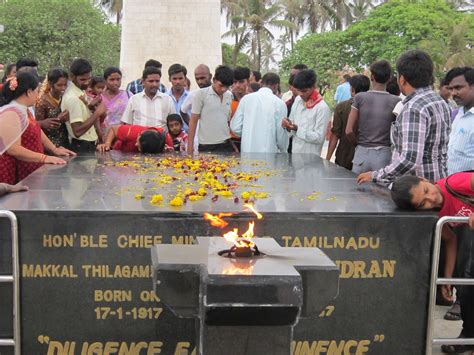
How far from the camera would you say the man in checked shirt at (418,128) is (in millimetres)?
4465

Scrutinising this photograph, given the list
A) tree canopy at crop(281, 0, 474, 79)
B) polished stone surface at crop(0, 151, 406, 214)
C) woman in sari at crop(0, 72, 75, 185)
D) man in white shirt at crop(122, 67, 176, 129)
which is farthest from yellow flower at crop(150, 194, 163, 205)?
tree canopy at crop(281, 0, 474, 79)

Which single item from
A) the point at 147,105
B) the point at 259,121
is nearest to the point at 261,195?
the point at 259,121

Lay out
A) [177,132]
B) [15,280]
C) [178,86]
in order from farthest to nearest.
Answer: [178,86], [177,132], [15,280]

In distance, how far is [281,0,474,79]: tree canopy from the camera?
28.2 metres

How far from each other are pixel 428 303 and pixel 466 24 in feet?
88.0

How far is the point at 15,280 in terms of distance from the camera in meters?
3.57

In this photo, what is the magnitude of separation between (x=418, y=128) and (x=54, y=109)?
3810 mm

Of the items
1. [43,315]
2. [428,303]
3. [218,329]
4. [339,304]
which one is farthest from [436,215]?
[43,315]

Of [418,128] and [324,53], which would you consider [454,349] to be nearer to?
[418,128]

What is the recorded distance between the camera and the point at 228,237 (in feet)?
9.08

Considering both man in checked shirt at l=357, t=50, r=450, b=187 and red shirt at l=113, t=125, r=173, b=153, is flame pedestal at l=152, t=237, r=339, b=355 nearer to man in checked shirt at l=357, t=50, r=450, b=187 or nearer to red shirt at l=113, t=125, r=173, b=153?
man in checked shirt at l=357, t=50, r=450, b=187

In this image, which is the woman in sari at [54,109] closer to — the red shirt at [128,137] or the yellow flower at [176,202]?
the red shirt at [128,137]

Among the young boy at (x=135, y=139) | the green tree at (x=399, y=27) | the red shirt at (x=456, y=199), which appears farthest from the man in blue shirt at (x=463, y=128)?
the green tree at (x=399, y=27)

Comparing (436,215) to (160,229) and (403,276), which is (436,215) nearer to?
(403,276)
